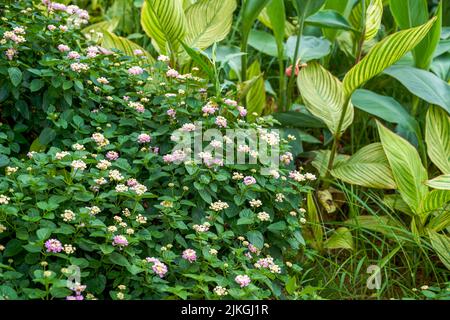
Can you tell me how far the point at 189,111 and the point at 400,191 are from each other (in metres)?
0.67

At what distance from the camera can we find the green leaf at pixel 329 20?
88.0 inches

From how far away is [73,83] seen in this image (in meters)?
1.93

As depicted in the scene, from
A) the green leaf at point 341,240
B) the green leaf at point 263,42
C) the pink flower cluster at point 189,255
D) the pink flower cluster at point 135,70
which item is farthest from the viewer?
the green leaf at point 263,42

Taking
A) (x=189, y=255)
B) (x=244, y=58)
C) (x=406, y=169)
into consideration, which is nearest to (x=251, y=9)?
(x=244, y=58)

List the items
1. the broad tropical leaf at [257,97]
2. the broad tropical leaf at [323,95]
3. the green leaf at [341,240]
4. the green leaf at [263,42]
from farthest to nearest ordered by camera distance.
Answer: the green leaf at [263,42], the broad tropical leaf at [257,97], the broad tropical leaf at [323,95], the green leaf at [341,240]

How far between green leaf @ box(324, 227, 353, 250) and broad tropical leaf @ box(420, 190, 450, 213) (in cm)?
24

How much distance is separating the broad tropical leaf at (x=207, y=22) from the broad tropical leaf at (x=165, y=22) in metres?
0.10

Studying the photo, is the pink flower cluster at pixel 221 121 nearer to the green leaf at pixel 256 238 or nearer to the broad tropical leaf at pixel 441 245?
the green leaf at pixel 256 238

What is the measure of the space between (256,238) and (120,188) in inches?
13.4

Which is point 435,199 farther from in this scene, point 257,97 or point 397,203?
point 257,97

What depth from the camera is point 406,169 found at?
214cm

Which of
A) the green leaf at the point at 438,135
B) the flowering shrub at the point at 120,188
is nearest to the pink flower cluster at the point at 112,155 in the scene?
the flowering shrub at the point at 120,188
